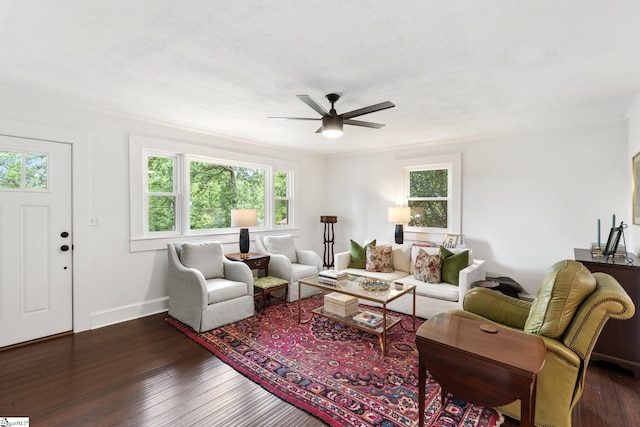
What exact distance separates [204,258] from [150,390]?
169cm

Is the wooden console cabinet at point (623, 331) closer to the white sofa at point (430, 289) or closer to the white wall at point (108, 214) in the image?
the white sofa at point (430, 289)

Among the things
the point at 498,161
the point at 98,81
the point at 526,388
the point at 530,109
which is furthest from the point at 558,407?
the point at 98,81

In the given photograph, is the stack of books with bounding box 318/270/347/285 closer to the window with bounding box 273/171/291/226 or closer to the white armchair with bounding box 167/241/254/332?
the white armchair with bounding box 167/241/254/332

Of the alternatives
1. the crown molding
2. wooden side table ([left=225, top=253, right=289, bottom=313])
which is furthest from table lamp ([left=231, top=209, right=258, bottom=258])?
the crown molding

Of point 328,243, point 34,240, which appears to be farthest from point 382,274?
point 34,240

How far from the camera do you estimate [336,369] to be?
247cm

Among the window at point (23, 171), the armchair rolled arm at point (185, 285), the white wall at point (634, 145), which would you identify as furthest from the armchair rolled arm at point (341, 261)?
the window at point (23, 171)

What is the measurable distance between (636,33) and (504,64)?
2.21 ft

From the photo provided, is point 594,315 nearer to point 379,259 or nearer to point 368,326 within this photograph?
point 368,326

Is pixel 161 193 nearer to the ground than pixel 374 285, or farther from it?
farther from it

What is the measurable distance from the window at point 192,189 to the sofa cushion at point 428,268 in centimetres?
255

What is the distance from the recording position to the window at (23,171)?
2815 mm

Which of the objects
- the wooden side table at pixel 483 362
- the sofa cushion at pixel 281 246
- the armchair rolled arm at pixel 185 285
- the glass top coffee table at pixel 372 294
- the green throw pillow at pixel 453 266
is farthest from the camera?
the sofa cushion at pixel 281 246

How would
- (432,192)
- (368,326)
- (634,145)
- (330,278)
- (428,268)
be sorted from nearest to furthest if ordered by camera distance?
(368,326) < (634,145) < (330,278) < (428,268) < (432,192)
